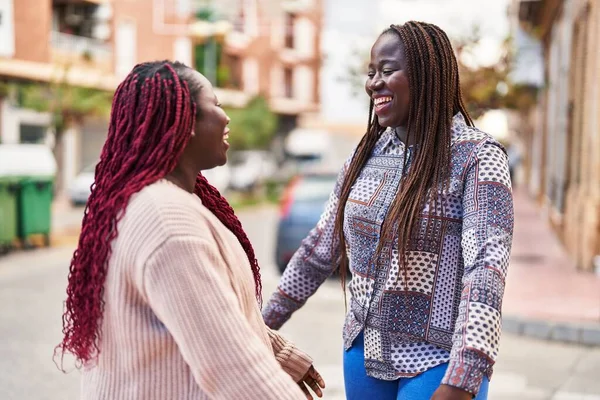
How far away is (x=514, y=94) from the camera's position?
41.3 feet

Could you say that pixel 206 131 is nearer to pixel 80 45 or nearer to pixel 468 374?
pixel 468 374

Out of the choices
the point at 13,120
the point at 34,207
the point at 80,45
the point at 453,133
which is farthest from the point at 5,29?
the point at 80,45

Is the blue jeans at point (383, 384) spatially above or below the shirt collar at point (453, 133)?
below

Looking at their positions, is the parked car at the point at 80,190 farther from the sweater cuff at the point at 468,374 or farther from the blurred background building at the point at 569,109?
the sweater cuff at the point at 468,374

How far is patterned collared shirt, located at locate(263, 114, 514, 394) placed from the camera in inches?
77.4

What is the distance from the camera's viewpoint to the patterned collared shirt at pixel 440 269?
1965mm

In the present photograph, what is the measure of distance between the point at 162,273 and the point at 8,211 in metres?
11.7

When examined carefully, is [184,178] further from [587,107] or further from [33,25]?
[33,25]

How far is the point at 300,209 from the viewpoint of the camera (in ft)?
34.5

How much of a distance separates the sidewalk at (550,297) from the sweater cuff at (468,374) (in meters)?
5.81

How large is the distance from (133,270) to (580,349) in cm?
625

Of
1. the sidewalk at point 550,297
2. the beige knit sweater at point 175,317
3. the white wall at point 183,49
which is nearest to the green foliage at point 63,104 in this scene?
the sidewalk at point 550,297

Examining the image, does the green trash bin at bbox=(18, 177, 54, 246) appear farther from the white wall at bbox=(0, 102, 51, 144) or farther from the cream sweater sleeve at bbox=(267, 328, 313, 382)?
the white wall at bbox=(0, 102, 51, 144)

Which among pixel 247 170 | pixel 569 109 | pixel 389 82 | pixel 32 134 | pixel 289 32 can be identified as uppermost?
pixel 389 82
